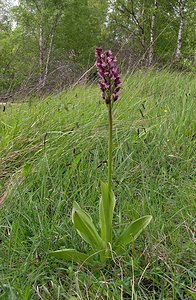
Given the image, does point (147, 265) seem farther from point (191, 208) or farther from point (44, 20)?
point (44, 20)

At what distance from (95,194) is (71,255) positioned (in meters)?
0.48

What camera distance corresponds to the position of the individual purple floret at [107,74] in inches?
42.4

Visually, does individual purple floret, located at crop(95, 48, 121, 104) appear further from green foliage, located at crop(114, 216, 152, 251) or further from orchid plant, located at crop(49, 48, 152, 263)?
green foliage, located at crop(114, 216, 152, 251)

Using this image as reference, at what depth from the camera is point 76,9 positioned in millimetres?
19219

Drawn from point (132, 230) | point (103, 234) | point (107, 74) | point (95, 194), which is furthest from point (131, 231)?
point (107, 74)

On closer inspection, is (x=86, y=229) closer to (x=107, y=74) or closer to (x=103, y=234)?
(x=103, y=234)

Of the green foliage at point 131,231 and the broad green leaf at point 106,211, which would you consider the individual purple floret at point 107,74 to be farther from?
the green foliage at point 131,231

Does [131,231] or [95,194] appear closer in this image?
[131,231]

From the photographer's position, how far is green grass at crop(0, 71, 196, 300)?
3.70ft

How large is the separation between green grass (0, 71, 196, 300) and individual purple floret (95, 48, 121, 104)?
58 cm

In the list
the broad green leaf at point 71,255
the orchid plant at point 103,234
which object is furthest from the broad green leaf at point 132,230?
the broad green leaf at point 71,255

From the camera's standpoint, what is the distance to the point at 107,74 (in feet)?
3.55

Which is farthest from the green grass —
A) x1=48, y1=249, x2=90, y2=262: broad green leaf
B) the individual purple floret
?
the individual purple floret

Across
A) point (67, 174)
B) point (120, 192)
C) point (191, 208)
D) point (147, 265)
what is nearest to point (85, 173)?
point (67, 174)
